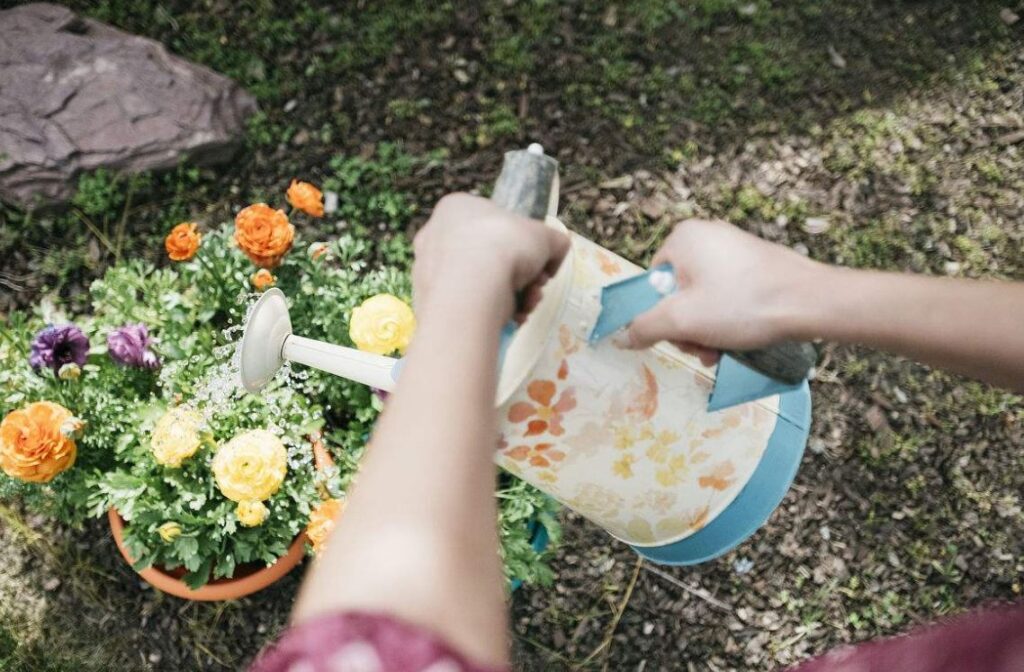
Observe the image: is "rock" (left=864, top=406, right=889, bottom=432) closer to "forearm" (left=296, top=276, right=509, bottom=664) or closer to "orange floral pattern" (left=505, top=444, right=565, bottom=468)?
"orange floral pattern" (left=505, top=444, right=565, bottom=468)

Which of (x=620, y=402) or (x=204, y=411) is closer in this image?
(x=620, y=402)

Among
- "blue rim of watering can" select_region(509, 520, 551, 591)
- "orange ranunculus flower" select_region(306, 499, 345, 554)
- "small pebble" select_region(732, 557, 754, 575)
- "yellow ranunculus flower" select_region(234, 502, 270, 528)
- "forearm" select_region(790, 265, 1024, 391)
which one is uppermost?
"forearm" select_region(790, 265, 1024, 391)

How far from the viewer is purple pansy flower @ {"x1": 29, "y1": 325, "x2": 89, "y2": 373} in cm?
122

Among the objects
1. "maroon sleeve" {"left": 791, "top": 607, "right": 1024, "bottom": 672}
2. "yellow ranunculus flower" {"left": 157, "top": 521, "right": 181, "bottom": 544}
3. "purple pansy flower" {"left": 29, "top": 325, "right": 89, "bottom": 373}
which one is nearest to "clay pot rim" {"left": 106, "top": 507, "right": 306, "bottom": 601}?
"yellow ranunculus flower" {"left": 157, "top": 521, "right": 181, "bottom": 544}

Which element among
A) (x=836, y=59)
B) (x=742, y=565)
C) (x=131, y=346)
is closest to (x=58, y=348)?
(x=131, y=346)

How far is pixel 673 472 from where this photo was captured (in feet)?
3.10

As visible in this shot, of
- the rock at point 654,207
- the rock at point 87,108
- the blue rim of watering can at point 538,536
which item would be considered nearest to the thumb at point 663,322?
the blue rim of watering can at point 538,536

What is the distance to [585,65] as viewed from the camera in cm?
189

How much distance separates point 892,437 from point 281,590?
130 cm

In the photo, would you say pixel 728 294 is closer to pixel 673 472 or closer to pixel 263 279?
pixel 673 472

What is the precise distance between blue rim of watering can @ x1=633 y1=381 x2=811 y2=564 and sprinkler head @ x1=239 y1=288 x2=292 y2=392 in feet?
2.02

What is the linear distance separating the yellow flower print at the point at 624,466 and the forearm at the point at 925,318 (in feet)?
0.84

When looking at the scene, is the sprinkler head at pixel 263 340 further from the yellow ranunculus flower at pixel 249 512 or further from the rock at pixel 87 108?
the rock at pixel 87 108

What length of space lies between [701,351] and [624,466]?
8.2 inches
